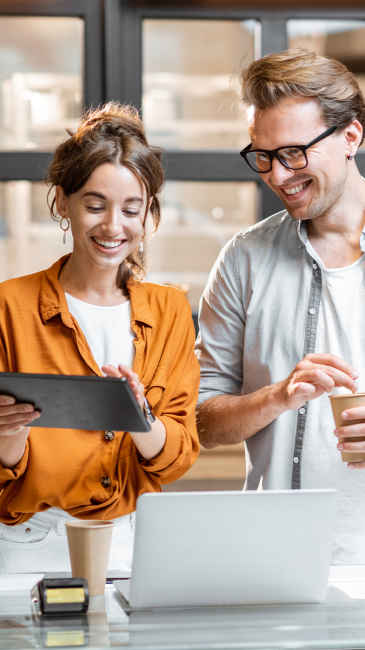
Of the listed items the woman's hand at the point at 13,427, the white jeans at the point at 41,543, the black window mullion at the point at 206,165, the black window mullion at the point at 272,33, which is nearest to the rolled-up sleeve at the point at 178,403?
the white jeans at the point at 41,543

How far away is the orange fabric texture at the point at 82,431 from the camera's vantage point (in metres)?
1.58

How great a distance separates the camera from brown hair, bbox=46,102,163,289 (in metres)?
1.67

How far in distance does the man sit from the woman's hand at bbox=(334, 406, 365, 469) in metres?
0.25

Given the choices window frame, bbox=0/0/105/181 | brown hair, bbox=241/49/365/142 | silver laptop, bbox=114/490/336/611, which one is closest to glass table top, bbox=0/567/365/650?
silver laptop, bbox=114/490/336/611

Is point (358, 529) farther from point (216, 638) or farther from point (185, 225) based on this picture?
point (185, 225)

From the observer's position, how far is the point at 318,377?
1553 mm

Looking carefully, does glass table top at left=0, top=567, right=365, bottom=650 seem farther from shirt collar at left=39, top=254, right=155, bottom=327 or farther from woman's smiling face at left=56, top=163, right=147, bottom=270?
woman's smiling face at left=56, top=163, right=147, bottom=270

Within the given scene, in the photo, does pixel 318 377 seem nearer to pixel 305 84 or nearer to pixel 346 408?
pixel 346 408

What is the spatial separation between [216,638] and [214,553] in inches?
5.0

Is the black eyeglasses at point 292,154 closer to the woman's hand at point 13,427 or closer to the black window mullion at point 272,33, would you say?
the woman's hand at point 13,427

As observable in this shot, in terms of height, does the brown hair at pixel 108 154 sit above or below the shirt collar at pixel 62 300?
above

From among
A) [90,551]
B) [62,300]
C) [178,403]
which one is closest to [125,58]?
[62,300]

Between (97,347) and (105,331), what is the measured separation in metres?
0.04

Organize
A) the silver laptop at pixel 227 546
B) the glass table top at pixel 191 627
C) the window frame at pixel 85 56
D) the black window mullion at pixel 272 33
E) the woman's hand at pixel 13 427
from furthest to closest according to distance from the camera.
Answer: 1. the black window mullion at pixel 272 33
2. the window frame at pixel 85 56
3. the woman's hand at pixel 13 427
4. the silver laptop at pixel 227 546
5. the glass table top at pixel 191 627
